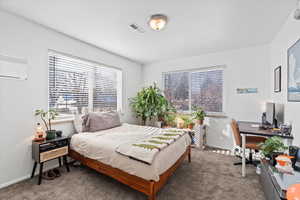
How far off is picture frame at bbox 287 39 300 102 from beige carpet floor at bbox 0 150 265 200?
4.74 ft

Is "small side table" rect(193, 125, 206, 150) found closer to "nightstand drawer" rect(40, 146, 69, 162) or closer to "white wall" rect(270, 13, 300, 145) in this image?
"white wall" rect(270, 13, 300, 145)

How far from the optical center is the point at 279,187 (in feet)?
4.29

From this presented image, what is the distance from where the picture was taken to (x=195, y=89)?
4.20 meters

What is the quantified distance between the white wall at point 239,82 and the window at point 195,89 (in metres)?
0.19

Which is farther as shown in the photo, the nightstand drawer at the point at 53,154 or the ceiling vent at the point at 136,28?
the ceiling vent at the point at 136,28

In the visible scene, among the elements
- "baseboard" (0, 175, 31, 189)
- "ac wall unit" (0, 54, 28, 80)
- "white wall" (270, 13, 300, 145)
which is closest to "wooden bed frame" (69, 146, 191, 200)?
"baseboard" (0, 175, 31, 189)

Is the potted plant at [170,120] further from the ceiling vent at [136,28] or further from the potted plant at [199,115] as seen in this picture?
A: the ceiling vent at [136,28]

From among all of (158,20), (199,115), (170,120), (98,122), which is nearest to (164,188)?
(98,122)

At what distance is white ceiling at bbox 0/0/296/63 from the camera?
1.88 metres

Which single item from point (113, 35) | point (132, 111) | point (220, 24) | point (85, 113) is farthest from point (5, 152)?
point (220, 24)

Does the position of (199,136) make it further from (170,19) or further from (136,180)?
(170,19)

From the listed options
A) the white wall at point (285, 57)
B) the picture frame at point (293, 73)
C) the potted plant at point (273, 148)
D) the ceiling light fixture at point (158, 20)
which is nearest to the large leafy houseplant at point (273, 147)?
the potted plant at point (273, 148)

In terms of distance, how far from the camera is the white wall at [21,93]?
208 centimetres

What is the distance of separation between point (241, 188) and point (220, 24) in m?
2.65
